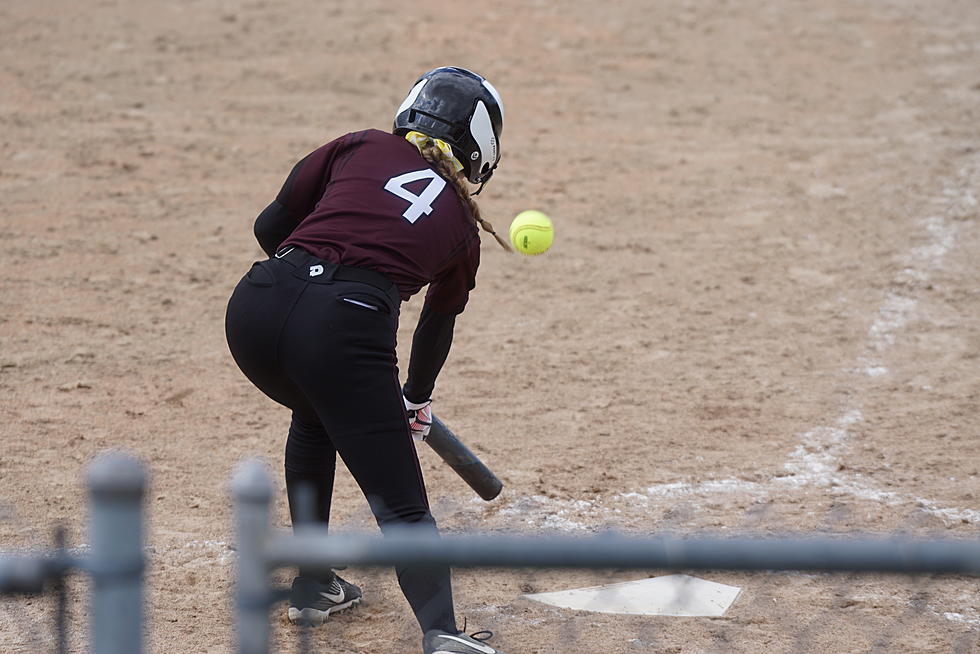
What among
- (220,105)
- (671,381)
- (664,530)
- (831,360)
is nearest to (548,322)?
(671,381)

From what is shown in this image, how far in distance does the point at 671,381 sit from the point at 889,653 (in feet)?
7.64

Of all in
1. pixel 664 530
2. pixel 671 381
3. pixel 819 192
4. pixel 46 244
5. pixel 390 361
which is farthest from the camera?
pixel 819 192

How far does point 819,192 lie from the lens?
791 centimetres

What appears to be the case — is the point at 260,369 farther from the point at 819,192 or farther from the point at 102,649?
the point at 819,192

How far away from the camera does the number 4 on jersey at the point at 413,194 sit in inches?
116

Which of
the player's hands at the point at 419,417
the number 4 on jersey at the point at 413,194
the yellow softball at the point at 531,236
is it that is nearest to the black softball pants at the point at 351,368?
the number 4 on jersey at the point at 413,194

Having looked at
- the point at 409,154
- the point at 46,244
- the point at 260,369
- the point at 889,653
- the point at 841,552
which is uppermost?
the point at 409,154

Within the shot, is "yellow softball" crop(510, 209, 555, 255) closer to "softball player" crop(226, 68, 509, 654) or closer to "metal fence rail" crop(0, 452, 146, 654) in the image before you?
"softball player" crop(226, 68, 509, 654)

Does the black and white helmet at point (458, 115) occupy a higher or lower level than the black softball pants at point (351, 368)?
higher

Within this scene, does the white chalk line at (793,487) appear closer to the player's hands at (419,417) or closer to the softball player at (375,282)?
the player's hands at (419,417)

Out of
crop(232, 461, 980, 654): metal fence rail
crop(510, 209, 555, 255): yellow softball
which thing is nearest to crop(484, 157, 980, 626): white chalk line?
crop(510, 209, 555, 255): yellow softball

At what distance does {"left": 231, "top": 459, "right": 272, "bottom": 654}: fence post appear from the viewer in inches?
55.5

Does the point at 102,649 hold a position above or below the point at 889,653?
above

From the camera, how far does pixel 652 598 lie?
3514mm
